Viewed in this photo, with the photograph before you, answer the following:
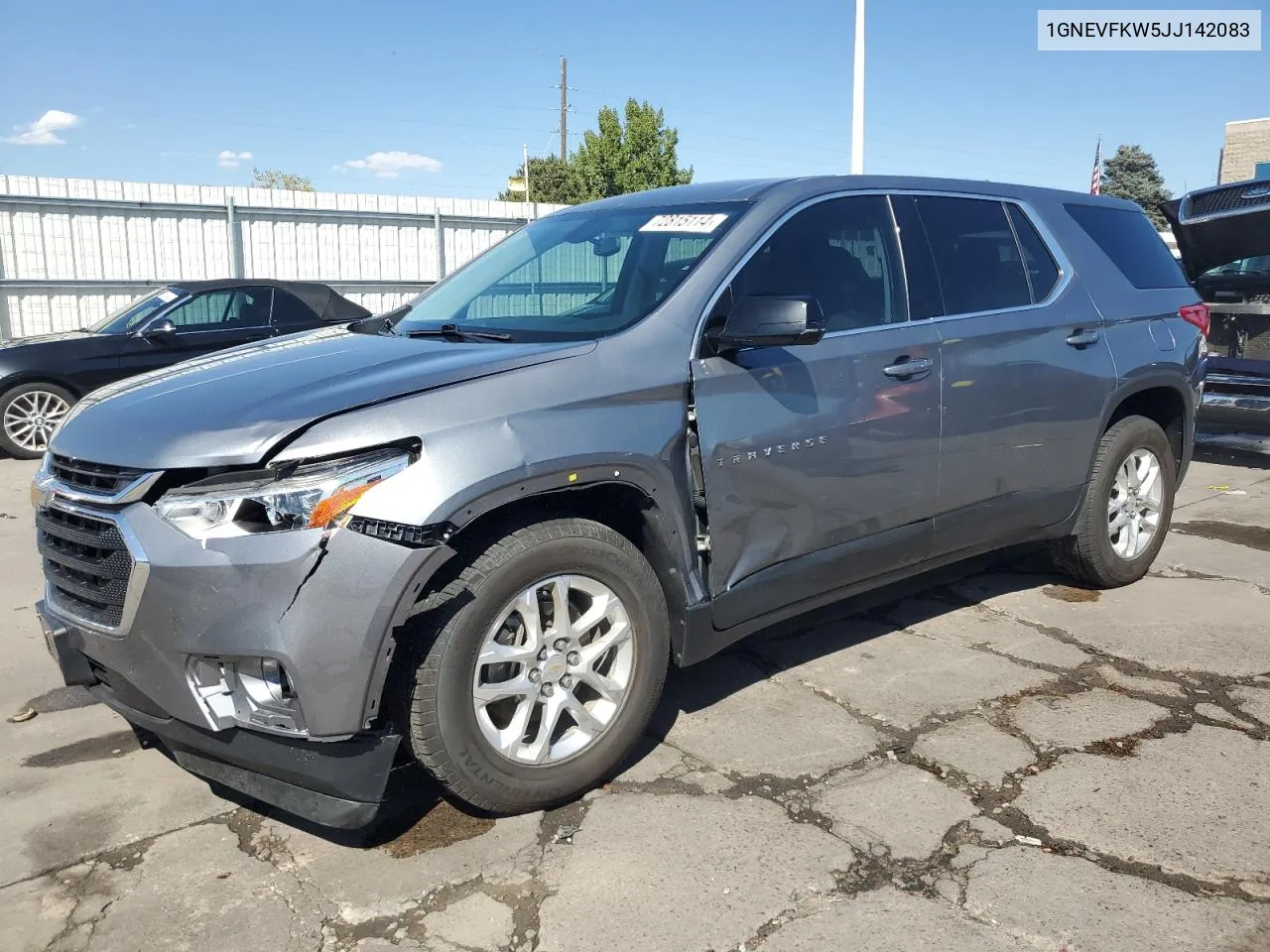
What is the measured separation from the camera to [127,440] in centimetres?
282

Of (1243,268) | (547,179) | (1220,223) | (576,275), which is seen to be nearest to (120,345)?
(576,275)

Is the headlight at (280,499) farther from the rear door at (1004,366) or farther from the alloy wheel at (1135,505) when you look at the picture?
the alloy wheel at (1135,505)

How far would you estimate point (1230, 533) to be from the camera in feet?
21.3

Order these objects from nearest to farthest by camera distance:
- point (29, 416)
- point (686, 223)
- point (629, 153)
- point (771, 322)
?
1. point (771, 322)
2. point (686, 223)
3. point (29, 416)
4. point (629, 153)

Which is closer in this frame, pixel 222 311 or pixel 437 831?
pixel 437 831

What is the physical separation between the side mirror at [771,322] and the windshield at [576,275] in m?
0.27

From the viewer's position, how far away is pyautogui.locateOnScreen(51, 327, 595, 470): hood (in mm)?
2682

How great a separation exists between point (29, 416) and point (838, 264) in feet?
27.5

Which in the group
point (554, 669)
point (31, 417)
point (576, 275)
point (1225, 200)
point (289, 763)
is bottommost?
point (289, 763)

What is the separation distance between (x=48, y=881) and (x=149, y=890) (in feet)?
0.97

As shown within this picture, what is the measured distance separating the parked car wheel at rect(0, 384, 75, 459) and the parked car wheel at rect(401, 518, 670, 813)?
8135mm

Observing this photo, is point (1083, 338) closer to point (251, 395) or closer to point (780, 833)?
point (780, 833)

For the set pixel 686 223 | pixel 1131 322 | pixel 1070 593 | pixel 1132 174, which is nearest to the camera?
pixel 686 223

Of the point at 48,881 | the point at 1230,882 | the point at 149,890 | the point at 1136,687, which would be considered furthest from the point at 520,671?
the point at 1136,687
